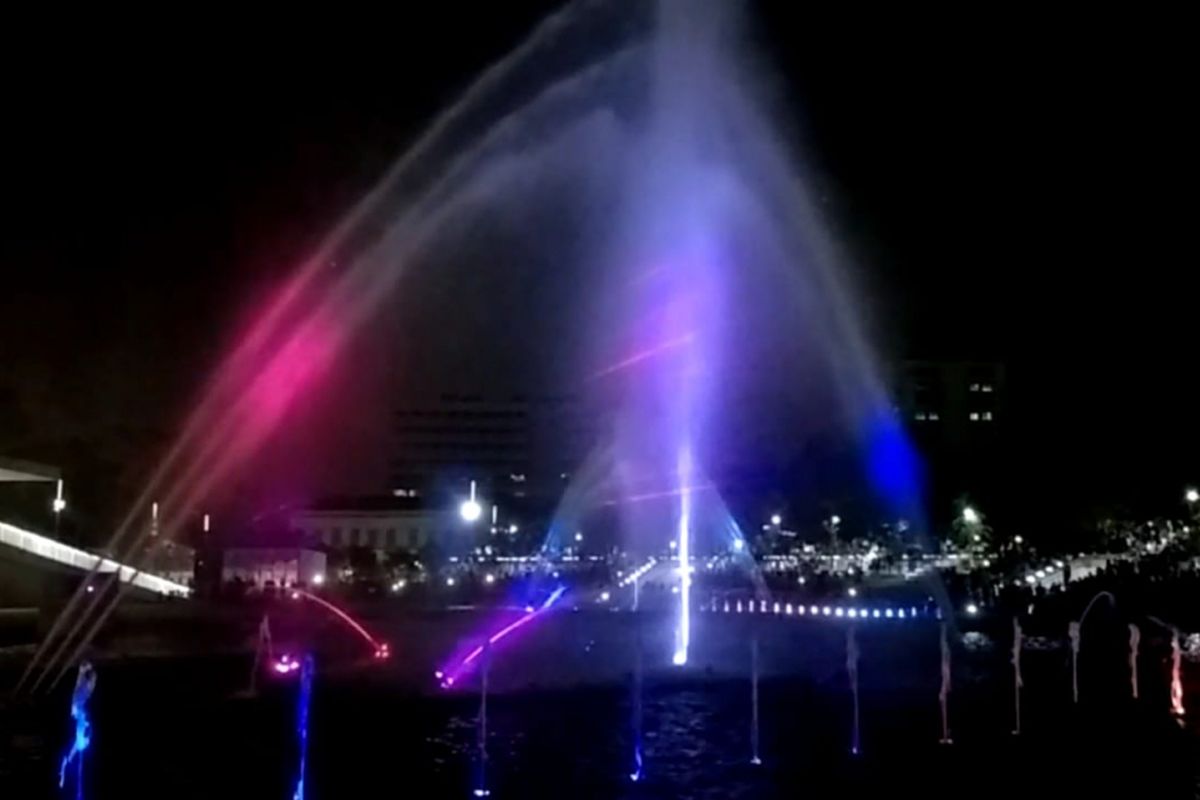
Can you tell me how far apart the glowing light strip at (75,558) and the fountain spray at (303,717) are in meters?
18.8

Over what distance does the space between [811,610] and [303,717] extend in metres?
24.5

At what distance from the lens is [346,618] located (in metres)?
43.1

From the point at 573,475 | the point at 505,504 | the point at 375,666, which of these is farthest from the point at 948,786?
the point at 573,475

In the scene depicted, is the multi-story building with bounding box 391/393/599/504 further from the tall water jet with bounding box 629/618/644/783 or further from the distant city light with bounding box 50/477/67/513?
the tall water jet with bounding box 629/618/644/783

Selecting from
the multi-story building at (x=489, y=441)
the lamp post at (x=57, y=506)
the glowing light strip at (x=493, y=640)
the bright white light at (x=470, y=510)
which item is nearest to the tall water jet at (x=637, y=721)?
the glowing light strip at (x=493, y=640)

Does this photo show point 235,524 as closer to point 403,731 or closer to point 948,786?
point 403,731

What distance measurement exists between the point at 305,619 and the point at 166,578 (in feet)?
68.0

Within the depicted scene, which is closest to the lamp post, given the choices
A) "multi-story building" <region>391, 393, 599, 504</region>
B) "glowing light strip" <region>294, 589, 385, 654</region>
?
"glowing light strip" <region>294, 589, 385, 654</region>

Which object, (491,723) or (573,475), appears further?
(573,475)

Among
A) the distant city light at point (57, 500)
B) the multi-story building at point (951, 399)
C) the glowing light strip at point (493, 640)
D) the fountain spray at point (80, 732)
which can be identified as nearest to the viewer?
the fountain spray at point (80, 732)

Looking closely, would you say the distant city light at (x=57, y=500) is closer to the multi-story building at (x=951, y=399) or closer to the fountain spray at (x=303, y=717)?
the fountain spray at (x=303, y=717)

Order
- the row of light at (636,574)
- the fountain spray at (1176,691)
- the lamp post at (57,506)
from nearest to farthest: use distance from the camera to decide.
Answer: the fountain spray at (1176,691)
the lamp post at (57,506)
the row of light at (636,574)

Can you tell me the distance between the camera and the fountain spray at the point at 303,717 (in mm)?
17333

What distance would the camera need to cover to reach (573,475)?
141 meters
